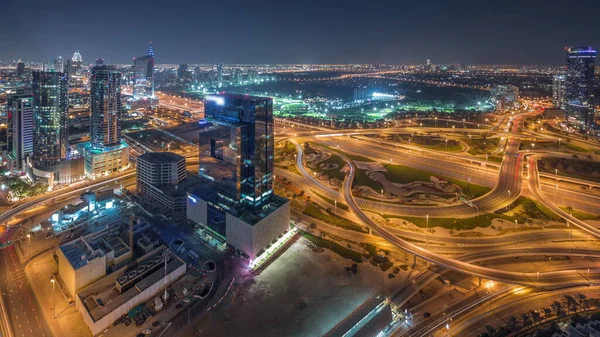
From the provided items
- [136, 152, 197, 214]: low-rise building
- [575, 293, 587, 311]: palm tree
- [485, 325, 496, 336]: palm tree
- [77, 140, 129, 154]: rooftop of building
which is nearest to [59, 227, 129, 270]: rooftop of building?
[136, 152, 197, 214]: low-rise building

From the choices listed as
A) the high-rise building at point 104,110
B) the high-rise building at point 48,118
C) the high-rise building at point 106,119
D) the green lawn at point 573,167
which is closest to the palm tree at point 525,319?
the green lawn at point 573,167

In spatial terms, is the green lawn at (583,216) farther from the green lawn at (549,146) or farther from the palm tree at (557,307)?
the green lawn at (549,146)

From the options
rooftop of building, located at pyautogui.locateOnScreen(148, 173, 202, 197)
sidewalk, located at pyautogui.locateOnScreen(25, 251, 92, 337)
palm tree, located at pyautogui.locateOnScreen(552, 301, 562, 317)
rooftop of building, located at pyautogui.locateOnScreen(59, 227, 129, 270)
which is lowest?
sidewalk, located at pyautogui.locateOnScreen(25, 251, 92, 337)

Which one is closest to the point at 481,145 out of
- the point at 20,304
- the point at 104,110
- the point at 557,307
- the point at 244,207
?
the point at 557,307

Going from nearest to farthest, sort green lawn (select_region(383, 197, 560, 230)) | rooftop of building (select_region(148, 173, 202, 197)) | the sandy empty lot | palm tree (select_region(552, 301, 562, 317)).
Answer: the sandy empty lot, palm tree (select_region(552, 301, 562, 317)), green lawn (select_region(383, 197, 560, 230)), rooftop of building (select_region(148, 173, 202, 197))

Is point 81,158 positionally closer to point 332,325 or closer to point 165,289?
point 165,289

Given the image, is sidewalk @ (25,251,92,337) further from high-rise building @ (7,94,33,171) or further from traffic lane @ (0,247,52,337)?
high-rise building @ (7,94,33,171)
